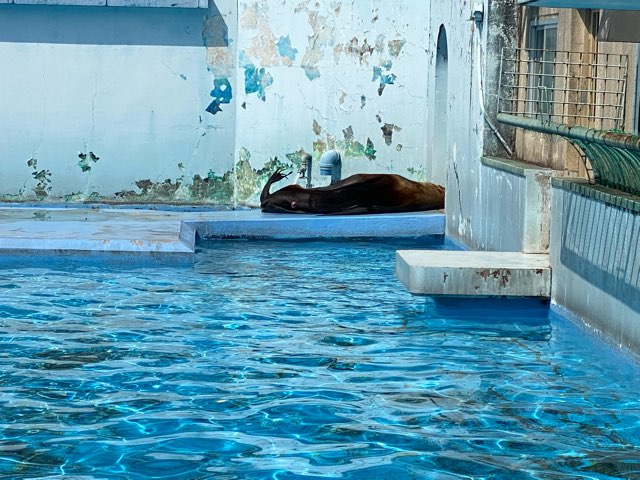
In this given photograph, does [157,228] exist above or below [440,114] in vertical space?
below

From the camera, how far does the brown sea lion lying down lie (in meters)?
13.4

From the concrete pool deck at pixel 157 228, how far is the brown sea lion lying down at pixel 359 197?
261mm

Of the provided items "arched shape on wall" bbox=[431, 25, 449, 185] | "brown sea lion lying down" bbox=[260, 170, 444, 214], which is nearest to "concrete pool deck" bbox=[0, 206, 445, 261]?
"brown sea lion lying down" bbox=[260, 170, 444, 214]

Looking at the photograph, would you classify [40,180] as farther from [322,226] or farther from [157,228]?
[322,226]

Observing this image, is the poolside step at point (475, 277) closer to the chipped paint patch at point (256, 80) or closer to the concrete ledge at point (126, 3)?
the chipped paint patch at point (256, 80)

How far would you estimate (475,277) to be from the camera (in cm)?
866

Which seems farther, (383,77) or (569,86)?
(383,77)

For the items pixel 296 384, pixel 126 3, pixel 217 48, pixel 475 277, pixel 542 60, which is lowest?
pixel 296 384

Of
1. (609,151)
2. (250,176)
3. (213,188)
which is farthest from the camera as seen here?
(213,188)

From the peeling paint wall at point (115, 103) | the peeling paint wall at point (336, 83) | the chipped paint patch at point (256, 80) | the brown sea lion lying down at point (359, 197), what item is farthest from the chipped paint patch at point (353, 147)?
the peeling paint wall at point (115, 103)

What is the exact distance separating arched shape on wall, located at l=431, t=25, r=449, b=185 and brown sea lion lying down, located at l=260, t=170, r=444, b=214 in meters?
0.54

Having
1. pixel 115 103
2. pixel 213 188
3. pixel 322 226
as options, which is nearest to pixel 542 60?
pixel 322 226

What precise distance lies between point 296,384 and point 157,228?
548cm

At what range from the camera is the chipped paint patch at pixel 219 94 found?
47.9 feet
